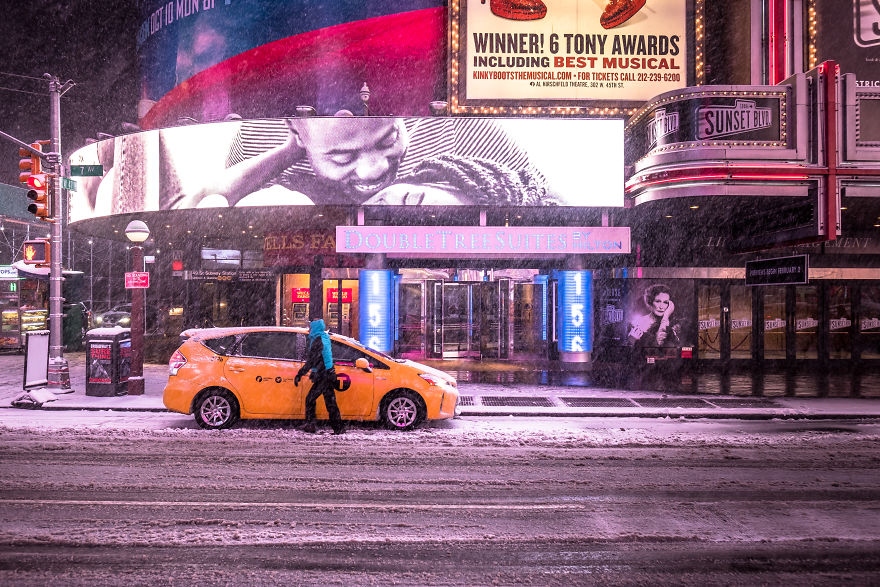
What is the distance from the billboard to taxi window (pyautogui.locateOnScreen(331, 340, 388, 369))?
725 centimetres

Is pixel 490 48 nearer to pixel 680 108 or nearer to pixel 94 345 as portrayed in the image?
pixel 680 108

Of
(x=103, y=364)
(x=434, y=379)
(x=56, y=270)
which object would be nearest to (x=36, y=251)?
A: (x=56, y=270)

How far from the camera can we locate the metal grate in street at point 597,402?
11.9m

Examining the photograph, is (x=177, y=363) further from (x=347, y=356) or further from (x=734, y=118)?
(x=734, y=118)

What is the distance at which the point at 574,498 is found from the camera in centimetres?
616

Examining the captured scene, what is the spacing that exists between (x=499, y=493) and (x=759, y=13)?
56.3 ft

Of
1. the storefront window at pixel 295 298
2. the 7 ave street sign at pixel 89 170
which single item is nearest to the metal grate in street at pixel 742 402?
the storefront window at pixel 295 298

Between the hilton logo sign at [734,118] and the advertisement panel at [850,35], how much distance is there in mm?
5466

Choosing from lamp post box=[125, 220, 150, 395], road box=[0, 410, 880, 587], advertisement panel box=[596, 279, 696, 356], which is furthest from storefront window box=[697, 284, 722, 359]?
lamp post box=[125, 220, 150, 395]

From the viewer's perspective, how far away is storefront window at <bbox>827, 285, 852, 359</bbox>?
705 inches

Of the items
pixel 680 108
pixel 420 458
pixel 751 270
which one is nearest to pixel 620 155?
pixel 680 108

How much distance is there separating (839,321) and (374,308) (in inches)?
567

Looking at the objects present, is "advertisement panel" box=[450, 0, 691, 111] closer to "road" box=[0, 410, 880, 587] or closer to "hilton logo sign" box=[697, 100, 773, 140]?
"hilton logo sign" box=[697, 100, 773, 140]

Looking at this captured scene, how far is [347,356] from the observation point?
31.2 ft
